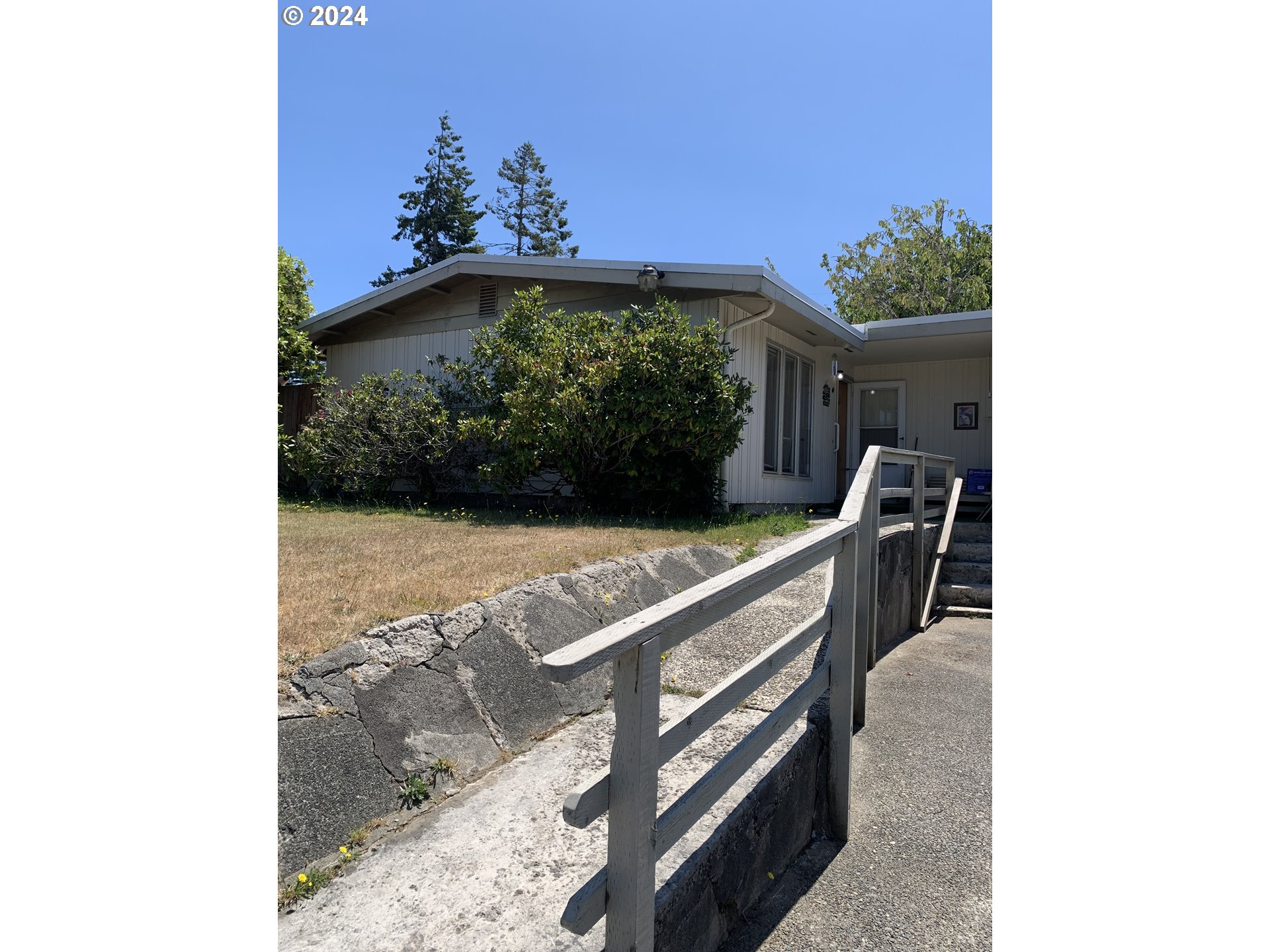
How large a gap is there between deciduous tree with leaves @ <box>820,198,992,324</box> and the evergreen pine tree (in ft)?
54.6

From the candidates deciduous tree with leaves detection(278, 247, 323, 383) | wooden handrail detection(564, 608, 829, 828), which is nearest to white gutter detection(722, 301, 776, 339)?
wooden handrail detection(564, 608, 829, 828)

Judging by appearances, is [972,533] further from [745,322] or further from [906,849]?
[906,849]

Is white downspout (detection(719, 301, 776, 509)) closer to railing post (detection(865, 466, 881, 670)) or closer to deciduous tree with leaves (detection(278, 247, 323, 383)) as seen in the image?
railing post (detection(865, 466, 881, 670))

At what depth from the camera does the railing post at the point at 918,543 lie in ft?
18.9

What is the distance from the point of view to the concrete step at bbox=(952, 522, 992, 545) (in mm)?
7055

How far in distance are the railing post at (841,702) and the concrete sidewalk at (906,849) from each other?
111 mm

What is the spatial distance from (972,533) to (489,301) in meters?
6.55

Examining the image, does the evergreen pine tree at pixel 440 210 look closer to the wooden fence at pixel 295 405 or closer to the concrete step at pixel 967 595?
the wooden fence at pixel 295 405

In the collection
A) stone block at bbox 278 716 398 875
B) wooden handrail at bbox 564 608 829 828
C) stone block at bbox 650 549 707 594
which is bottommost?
stone block at bbox 278 716 398 875

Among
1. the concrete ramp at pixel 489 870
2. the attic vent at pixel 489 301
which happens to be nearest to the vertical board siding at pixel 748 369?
the attic vent at pixel 489 301
